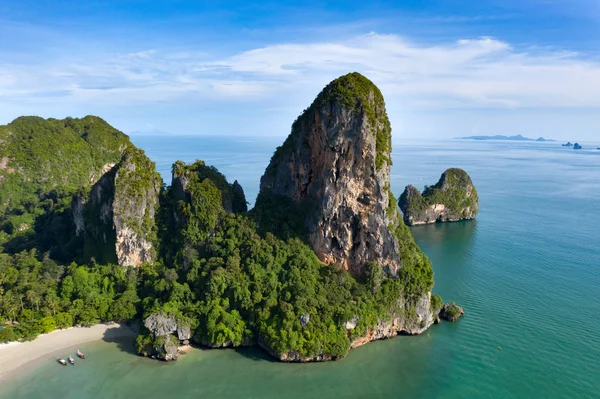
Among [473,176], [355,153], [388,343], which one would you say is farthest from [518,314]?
[473,176]

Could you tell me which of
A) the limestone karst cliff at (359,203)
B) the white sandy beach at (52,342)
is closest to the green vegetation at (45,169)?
the white sandy beach at (52,342)

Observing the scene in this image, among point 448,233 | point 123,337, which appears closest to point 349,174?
point 123,337

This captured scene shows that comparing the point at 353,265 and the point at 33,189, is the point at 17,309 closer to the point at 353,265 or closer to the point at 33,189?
the point at 353,265

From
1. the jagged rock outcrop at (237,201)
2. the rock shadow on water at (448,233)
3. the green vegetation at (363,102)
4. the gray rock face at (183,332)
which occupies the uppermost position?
the green vegetation at (363,102)

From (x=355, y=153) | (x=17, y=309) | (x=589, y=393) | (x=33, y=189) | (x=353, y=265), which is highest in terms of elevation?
(x=355, y=153)

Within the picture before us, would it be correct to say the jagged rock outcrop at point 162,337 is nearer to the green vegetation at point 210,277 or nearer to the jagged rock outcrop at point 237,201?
the green vegetation at point 210,277

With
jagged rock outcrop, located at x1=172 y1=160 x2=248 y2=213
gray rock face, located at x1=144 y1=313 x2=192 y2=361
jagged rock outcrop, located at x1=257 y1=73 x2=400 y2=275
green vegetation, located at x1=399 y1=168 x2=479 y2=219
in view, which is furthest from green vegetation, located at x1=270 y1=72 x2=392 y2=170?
green vegetation, located at x1=399 y1=168 x2=479 y2=219
